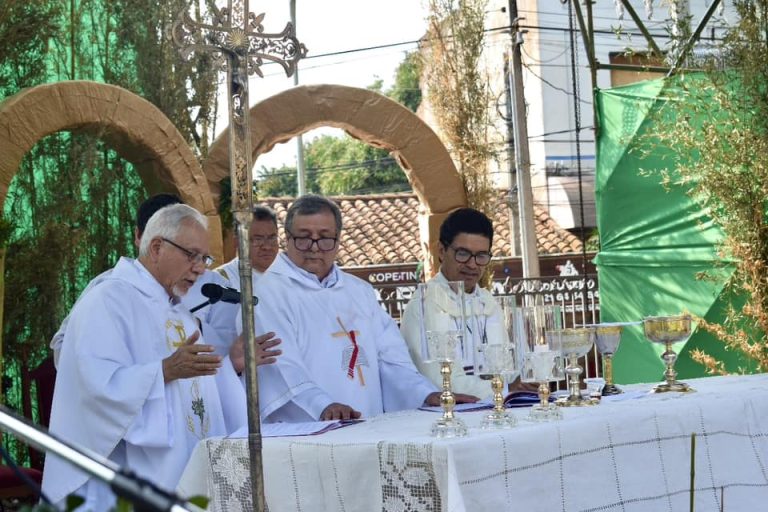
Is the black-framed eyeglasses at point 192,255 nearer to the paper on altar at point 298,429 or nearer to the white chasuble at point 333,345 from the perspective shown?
the white chasuble at point 333,345

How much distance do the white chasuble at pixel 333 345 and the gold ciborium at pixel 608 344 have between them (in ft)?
2.61

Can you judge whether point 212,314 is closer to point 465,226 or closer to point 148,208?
point 148,208

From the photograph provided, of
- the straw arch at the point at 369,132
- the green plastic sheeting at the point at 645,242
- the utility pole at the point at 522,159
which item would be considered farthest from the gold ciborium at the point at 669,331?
the utility pole at the point at 522,159

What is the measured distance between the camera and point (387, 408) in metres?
5.55

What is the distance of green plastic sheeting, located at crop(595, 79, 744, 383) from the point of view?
370 inches

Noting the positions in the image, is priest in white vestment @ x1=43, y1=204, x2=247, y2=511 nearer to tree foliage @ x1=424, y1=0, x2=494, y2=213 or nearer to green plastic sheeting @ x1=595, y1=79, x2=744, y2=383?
green plastic sheeting @ x1=595, y1=79, x2=744, y2=383

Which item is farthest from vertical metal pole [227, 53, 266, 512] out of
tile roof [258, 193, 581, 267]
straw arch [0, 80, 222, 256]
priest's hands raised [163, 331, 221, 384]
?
tile roof [258, 193, 581, 267]

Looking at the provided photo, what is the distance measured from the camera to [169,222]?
473cm

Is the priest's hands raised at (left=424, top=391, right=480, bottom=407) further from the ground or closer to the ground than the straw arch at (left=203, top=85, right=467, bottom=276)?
closer to the ground

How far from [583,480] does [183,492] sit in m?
1.43

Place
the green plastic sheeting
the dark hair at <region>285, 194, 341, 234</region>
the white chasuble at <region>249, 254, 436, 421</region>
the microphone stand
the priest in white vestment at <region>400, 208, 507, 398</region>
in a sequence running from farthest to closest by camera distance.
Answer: the green plastic sheeting, the priest in white vestment at <region>400, 208, 507, 398</region>, the dark hair at <region>285, 194, 341, 234</region>, the white chasuble at <region>249, 254, 436, 421</region>, the microphone stand

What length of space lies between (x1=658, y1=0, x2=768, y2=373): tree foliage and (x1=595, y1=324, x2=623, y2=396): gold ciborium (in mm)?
4135

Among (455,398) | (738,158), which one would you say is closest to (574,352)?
(455,398)

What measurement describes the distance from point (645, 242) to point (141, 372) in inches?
242
